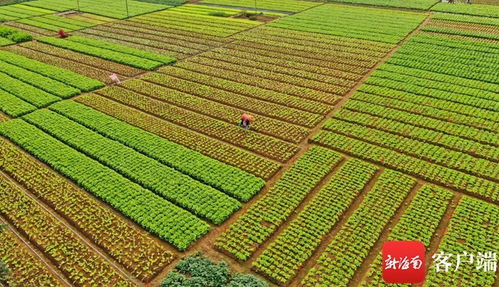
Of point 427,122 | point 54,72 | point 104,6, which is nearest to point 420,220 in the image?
point 427,122

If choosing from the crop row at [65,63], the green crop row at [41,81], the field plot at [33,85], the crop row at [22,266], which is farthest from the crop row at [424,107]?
the crop row at [22,266]

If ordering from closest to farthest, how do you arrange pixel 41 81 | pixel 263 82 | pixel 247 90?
pixel 247 90 → pixel 263 82 → pixel 41 81

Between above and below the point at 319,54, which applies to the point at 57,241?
below

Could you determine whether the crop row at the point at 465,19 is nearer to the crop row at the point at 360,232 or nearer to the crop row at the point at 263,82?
the crop row at the point at 263,82

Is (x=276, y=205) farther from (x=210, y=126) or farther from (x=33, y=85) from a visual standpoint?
(x=33, y=85)

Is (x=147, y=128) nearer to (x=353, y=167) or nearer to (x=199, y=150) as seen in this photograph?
(x=199, y=150)

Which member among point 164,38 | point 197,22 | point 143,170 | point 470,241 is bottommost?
point 470,241

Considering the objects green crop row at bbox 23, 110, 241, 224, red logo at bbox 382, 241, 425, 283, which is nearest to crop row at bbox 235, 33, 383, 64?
green crop row at bbox 23, 110, 241, 224
